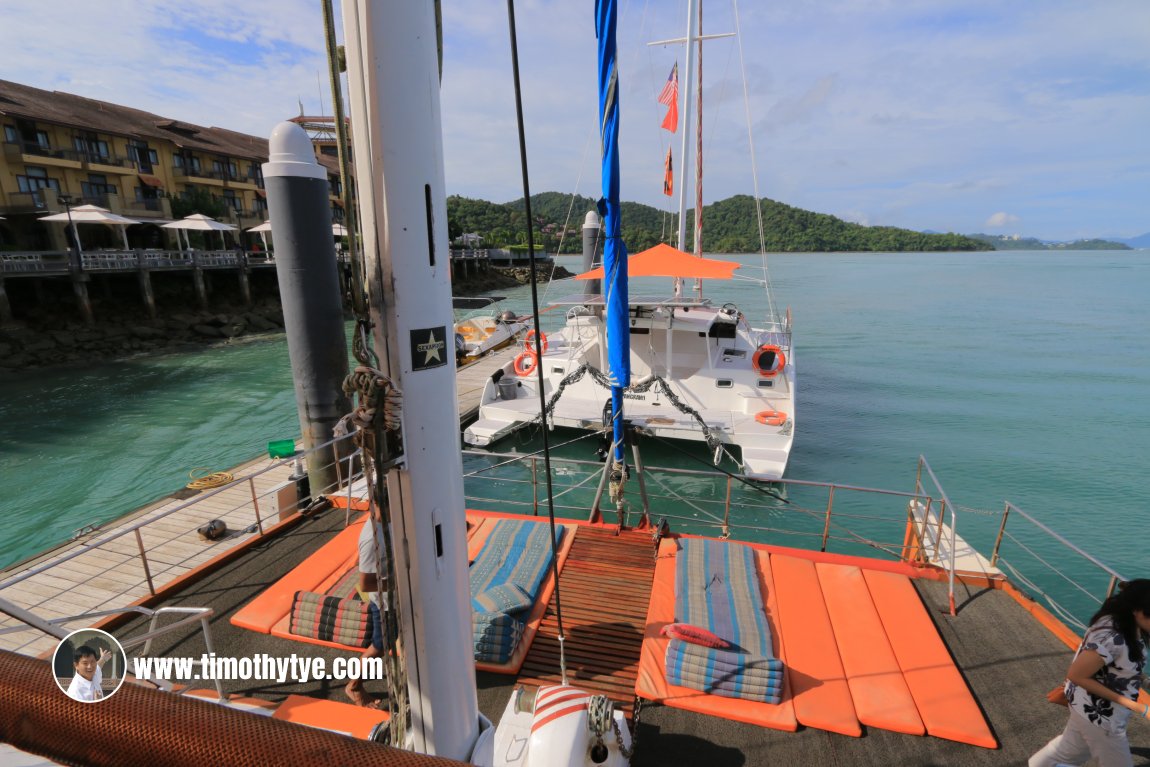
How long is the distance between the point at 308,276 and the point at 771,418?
945 centimetres

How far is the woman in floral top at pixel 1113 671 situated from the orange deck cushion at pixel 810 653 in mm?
1363

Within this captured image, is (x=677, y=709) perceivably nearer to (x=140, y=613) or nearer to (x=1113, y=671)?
(x=1113, y=671)

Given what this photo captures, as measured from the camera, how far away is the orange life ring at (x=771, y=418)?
1219 centimetres

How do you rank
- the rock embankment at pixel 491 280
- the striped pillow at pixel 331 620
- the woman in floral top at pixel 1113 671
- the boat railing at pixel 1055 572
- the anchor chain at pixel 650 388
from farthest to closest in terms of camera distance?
1. the rock embankment at pixel 491 280
2. the anchor chain at pixel 650 388
3. the boat railing at pixel 1055 572
4. the striped pillow at pixel 331 620
5. the woman in floral top at pixel 1113 671

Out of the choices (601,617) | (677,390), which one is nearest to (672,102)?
(677,390)

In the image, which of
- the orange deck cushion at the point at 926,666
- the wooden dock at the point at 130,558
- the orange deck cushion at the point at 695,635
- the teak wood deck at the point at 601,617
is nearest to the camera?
the orange deck cushion at the point at 926,666

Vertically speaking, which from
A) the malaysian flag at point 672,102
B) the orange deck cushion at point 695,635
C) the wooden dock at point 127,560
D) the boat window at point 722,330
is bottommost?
the wooden dock at point 127,560

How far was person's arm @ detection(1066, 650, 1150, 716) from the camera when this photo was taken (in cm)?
311

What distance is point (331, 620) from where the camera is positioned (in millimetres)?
4953

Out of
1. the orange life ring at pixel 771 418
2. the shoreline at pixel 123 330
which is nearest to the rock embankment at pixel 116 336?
the shoreline at pixel 123 330

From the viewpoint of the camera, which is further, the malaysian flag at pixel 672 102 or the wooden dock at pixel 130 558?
the malaysian flag at pixel 672 102

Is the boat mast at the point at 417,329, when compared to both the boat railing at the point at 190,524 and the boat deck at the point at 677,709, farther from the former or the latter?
the boat railing at the point at 190,524

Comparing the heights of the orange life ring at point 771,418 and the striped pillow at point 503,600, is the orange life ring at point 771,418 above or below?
below

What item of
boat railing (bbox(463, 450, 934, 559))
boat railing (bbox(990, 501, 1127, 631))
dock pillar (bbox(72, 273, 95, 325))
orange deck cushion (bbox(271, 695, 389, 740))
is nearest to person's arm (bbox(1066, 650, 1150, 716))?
orange deck cushion (bbox(271, 695, 389, 740))
